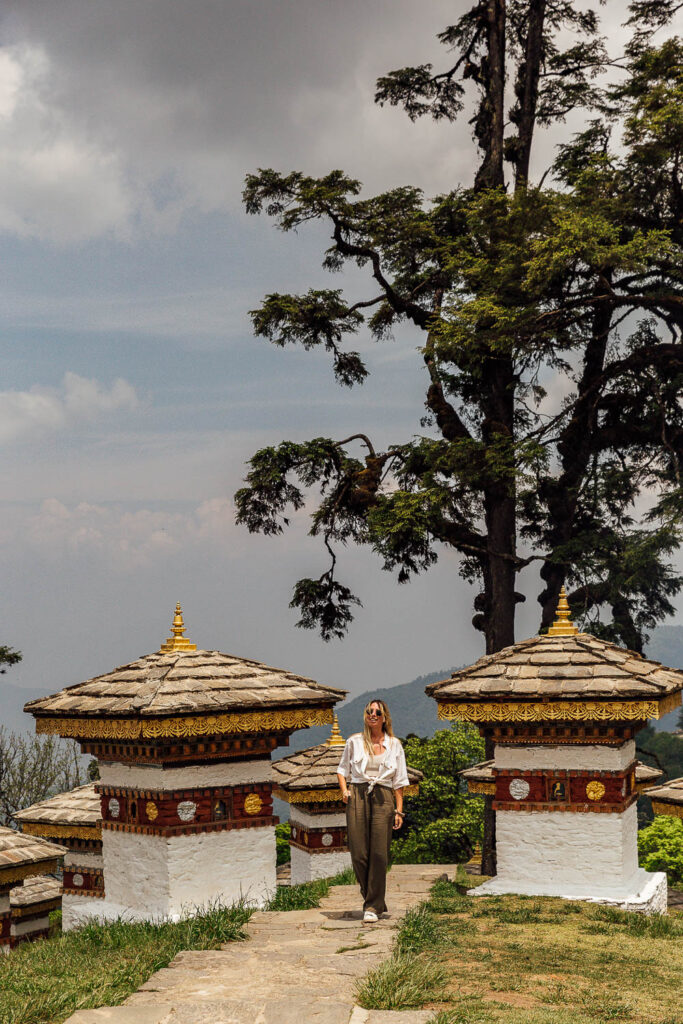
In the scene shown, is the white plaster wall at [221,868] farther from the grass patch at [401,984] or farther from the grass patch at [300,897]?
the grass patch at [401,984]

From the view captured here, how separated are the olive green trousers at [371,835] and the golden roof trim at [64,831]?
6.74 m

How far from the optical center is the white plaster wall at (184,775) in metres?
9.22

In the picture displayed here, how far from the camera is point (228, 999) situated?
5.88 m

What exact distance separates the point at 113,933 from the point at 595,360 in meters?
18.4

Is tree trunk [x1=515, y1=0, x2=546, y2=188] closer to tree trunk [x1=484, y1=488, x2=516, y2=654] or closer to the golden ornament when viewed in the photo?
tree trunk [x1=484, y1=488, x2=516, y2=654]

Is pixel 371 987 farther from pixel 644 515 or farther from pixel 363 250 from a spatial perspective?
pixel 363 250

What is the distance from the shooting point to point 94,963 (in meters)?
7.00

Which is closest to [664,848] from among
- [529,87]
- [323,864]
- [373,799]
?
[323,864]

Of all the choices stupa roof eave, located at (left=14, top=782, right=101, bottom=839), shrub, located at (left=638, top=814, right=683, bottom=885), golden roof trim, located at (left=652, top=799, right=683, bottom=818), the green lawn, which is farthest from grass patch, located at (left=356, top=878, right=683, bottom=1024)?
shrub, located at (left=638, top=814, right=683, bottom=885)

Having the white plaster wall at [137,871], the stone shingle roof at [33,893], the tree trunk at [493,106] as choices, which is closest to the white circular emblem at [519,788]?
the white plaster wall at [137,871]

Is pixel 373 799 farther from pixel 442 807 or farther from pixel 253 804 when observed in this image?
pixel 442 807

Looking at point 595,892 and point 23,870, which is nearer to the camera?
point 595,892

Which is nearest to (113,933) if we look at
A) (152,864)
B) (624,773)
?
(152,864)

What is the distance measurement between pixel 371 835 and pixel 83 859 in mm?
7197
